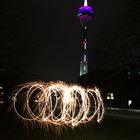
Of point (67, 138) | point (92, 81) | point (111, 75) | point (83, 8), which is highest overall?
point (83, 8)

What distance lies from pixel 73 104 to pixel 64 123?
131 cm

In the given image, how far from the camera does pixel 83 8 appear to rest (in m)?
169

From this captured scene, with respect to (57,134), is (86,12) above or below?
above

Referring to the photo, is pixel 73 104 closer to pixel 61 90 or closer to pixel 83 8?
pixel 61 90

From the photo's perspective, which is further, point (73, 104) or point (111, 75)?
point (111, 75)

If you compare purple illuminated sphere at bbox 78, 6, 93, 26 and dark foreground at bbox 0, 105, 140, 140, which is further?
purple illuminated sphere at bbox 78, 6, 93, 26

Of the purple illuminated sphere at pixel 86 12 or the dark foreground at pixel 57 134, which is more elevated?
the purple illuminated sphere at pixel 86 12

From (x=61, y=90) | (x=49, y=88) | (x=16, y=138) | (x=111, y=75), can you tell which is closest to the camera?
(x=16, y=138)

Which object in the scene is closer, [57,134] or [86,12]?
[57,134]

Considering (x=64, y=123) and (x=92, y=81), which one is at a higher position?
(x=92, y=81)

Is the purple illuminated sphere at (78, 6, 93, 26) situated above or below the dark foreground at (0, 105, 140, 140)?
above

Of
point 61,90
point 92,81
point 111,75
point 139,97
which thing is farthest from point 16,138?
point 92,81

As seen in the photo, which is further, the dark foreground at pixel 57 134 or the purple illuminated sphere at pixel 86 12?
the purple illuminated sphere at pixel 86 12

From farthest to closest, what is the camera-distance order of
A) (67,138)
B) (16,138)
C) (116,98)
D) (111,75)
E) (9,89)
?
(116,98)
(9,89)
(111,75)
(67,138)
(16,138)
